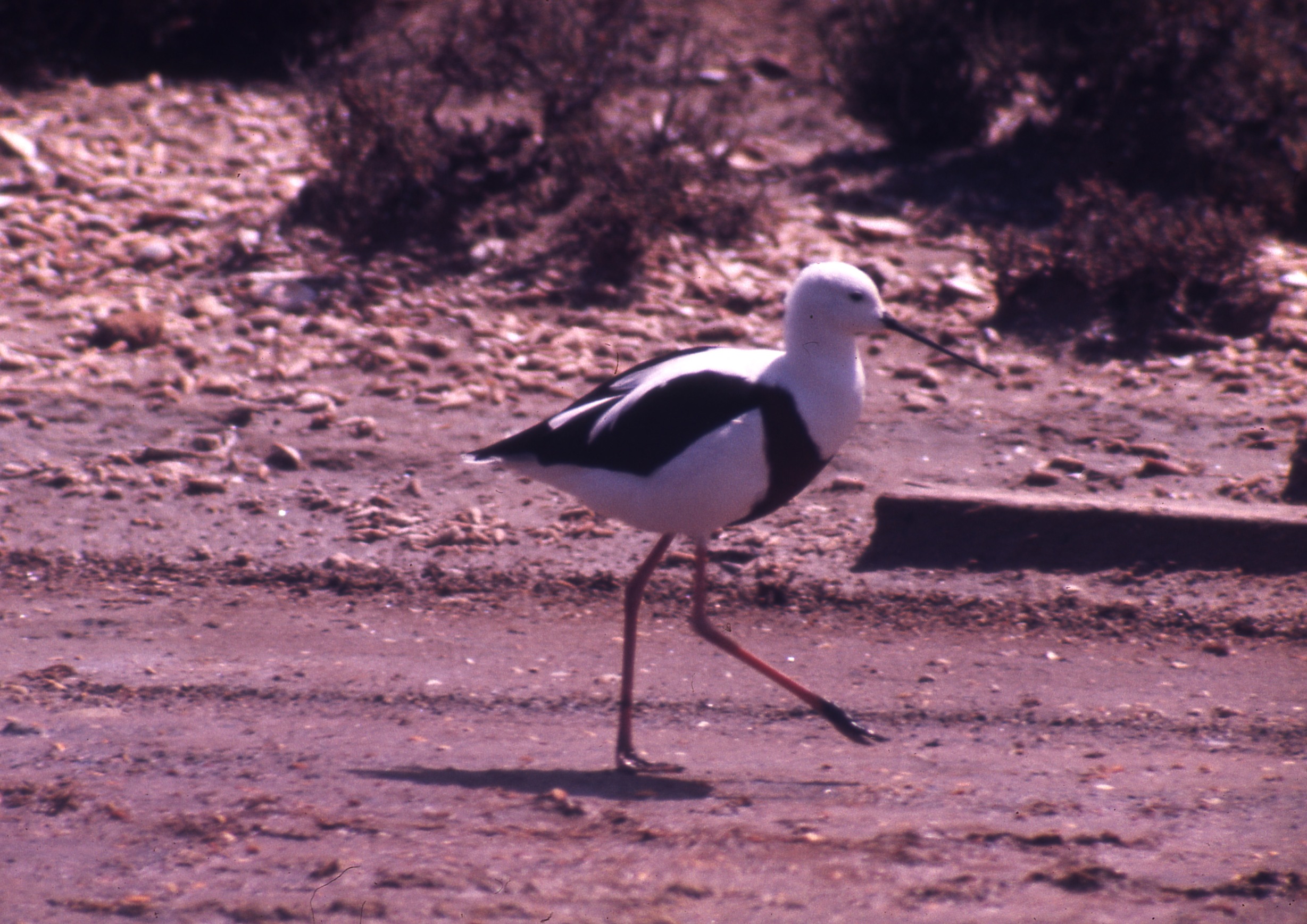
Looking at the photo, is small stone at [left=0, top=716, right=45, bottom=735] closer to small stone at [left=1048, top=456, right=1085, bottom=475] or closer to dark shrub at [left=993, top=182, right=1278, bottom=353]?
small stone at [left=1048, top=456, right=1085, bottom=475]

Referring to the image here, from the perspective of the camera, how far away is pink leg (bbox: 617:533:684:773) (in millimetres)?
4211

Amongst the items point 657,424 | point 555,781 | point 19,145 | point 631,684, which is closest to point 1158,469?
point 657,424

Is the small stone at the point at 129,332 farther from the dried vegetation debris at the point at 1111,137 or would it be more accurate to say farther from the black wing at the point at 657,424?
the dried vegetation debris at the point at 1111,137

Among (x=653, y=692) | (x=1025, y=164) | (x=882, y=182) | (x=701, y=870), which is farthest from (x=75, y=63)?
(x=701, y=870)

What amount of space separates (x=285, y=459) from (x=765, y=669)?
2983 millimetres

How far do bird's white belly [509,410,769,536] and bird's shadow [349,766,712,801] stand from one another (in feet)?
Answer: 2.63

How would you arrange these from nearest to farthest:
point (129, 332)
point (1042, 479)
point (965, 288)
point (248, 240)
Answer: point (1042, 479)
point (129, 332)
point (965, 288)
point (248, 240)

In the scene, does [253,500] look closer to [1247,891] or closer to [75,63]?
[1247,891]

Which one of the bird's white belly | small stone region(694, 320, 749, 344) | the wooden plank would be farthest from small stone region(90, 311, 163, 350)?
the wooden plank

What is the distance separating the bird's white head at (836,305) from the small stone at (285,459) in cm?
296

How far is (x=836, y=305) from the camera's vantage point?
4.45 metres

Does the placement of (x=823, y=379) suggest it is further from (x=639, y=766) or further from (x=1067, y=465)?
(x=1067, y=465)

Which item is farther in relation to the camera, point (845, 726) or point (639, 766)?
point (845, 726)

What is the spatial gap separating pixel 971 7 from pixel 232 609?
7652mm
